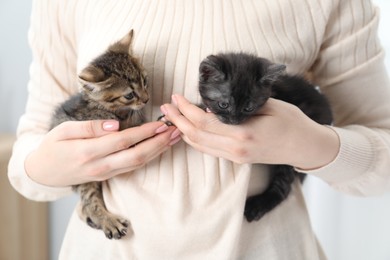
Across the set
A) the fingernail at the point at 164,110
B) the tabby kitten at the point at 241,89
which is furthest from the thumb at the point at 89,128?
the tabby kitten at the point at 241,89

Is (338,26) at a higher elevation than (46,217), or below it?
higher

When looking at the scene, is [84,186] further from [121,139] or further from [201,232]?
[201,232]

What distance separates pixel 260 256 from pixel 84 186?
0.43 meters

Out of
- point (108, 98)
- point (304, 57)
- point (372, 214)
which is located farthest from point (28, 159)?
point (372, 214)

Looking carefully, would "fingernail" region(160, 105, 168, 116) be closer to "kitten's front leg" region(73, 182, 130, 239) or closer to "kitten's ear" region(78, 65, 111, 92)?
"kitten's ear" region(78, 65, 111, 92)

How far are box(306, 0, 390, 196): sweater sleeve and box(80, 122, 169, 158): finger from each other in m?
0.35

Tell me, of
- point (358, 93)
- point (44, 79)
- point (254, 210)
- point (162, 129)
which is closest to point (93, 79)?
point (162, 129)

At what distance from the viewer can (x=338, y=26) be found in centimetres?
90

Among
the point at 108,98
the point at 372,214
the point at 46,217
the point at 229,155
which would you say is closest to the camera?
the point at 229,155

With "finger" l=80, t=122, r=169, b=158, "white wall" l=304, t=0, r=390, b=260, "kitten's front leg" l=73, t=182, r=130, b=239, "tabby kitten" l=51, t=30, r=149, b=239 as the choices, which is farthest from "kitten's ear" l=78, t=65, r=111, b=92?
"white wall" l=304, t=0, r=390, b=260

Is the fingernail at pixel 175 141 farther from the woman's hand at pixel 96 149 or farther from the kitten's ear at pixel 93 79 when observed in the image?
the kitten's ear at pixel 93 79

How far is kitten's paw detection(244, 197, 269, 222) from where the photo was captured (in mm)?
825

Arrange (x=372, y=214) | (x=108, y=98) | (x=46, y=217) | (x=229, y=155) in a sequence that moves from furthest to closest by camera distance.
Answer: (x=46, y=217)
(x=372, y=214)
(x=108, y=98)
(x=229, y=155)

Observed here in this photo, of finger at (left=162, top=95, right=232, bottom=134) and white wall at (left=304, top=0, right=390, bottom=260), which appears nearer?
finger at (left=162, top=95, right=232, bottom=134)
